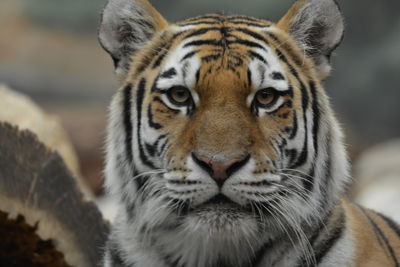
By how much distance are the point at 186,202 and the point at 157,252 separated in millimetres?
423

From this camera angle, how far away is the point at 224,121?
8.75ft

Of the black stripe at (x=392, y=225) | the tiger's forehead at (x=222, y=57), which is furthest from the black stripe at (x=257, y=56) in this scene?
the black stripe at (x=392, y=225)

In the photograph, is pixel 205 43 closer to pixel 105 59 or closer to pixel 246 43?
pixel 246 43

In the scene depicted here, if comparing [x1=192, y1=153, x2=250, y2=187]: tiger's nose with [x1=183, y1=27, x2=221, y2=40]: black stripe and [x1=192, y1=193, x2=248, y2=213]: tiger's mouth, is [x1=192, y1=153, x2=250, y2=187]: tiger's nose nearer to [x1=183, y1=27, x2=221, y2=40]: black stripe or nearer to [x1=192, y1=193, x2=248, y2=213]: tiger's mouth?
[x1=192, y1=193, x2=248, y2=213]: tiger's mouth

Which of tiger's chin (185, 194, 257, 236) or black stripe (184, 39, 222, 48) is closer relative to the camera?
tiger's chin (185, 194, 257, 236)

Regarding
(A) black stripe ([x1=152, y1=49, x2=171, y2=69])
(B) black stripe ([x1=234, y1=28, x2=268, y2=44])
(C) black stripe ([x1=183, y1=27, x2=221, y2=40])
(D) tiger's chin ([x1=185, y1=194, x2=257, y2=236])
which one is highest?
(C) black stripe ([x1=183, y1=27, x2=221, y2=40])

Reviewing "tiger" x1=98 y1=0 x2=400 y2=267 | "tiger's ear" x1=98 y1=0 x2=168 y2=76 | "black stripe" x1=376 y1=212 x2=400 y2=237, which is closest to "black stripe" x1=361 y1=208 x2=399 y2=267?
"tiger" x1=98 y1=0 x2=400 y2=267

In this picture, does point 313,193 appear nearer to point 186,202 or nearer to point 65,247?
point 186,202

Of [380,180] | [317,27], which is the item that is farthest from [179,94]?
[380,180]

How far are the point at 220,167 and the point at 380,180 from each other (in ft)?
17.9

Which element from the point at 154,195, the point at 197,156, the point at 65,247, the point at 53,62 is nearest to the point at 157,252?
the point at 154,195

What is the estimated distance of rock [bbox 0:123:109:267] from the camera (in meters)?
3.56

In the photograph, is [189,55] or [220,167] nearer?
[220,167]

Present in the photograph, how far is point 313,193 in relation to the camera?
2953 millimetres
